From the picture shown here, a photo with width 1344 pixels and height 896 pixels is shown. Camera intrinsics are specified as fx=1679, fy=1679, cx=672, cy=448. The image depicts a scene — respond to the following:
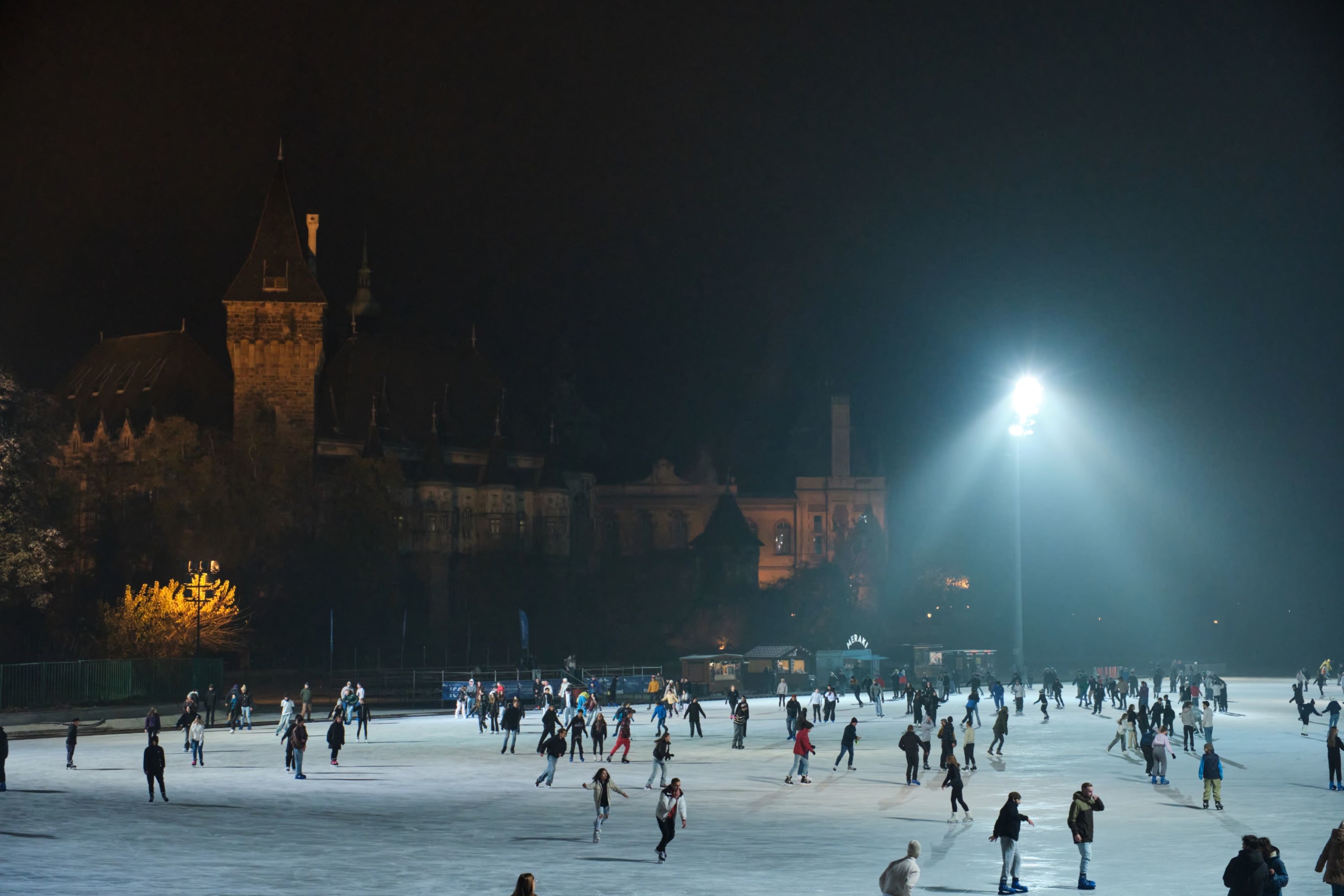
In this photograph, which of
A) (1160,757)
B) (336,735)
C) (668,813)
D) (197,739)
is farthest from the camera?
(197,739)

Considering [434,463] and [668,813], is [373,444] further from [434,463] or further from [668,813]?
[668,813]

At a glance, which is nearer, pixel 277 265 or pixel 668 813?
pixel 668 813

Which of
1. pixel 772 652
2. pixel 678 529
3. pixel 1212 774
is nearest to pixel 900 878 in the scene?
pixel 1212 774

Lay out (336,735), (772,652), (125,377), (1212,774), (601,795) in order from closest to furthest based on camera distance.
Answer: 1. (601,795)
2. (1212,774)
3. (336,735)
4. (772,652)
5. (125,377)

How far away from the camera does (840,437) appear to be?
166375mm

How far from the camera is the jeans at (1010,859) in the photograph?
19.7 metres

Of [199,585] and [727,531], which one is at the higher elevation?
[727,531]

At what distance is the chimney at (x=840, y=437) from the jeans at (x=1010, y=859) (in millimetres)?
145437

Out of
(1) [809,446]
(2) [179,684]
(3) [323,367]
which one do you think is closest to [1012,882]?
(2) [179,684]

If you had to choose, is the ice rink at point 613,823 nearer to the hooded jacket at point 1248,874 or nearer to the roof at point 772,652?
the hooded jacket at point 1248,874

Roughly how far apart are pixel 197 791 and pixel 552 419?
379 ft

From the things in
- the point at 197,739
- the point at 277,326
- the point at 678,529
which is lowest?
the point at 197,739

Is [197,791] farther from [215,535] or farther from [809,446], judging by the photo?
[809,446]

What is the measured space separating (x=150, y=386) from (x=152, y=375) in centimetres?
146
